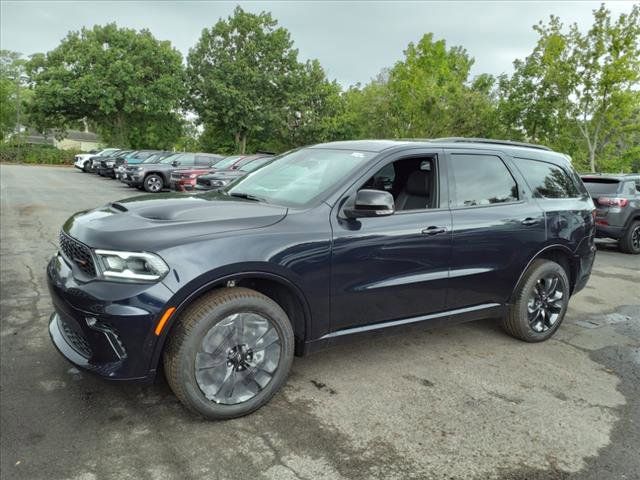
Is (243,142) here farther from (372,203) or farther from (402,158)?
(372,203)

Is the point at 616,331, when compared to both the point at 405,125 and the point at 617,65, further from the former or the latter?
the point at 405,125

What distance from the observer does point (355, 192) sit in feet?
11.5

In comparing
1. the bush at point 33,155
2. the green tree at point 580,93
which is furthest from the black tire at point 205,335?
the bush at point 33,155

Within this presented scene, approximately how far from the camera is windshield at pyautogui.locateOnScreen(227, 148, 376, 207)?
11.8 feet

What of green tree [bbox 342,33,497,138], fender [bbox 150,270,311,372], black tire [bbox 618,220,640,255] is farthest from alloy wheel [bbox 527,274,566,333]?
green tree [bbox 342,33,497,138]

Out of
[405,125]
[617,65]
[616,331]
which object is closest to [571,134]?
[617,65]

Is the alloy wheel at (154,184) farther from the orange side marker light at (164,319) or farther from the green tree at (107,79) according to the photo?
the green tree at (107,79)

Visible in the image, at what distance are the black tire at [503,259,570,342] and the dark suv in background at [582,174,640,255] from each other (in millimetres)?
6361

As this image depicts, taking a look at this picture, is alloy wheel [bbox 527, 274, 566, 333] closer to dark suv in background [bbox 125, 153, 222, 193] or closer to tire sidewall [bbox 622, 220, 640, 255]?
tire sidewall [bbox 622, 220, 640, 255]

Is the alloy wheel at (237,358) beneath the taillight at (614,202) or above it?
beneath

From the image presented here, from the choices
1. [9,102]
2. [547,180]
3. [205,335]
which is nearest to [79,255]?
[205,335]

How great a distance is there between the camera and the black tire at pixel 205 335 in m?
2.86

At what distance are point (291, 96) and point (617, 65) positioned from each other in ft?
85.7

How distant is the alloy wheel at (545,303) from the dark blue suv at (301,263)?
0.05 feet
